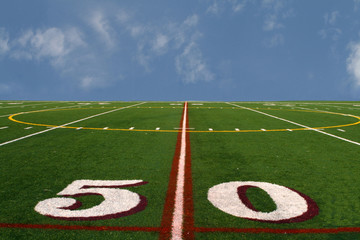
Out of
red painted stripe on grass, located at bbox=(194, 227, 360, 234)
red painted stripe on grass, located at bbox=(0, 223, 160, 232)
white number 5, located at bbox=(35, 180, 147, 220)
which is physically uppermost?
white number 5, located at bbox=(35, 180, 147, 220)

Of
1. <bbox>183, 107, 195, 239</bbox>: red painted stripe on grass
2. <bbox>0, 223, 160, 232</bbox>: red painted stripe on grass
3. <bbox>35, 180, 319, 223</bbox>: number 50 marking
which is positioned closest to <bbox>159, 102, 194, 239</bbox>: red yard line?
<bbox>183, 107, 195, 239</bbox>: red painted stripe on grass

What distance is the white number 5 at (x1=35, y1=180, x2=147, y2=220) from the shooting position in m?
4.06

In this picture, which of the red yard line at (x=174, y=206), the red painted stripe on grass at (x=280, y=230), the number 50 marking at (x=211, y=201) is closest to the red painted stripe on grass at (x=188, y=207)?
the red yard line at (x=174, y=206)

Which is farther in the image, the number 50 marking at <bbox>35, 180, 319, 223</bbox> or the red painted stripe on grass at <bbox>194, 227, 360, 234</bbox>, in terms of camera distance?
the number 50 marking at <bbox>35, 180, 319, 223</bbox>

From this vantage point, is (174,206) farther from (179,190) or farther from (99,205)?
(99,205)

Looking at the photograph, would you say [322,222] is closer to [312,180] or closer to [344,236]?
[344,236]

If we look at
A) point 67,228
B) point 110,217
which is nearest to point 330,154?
point 110,217

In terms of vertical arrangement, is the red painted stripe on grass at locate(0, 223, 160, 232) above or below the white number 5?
below

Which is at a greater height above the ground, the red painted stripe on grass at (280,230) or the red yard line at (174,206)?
the red yard line at (174,206)

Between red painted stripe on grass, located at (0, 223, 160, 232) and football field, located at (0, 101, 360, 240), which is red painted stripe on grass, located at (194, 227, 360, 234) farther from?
red painted stripe on grass, located at (0, 223, 160, 232)

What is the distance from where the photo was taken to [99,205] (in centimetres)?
437

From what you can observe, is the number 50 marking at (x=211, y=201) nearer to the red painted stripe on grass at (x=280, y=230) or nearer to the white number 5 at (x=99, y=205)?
the white number 5 at (x=99, y=205)

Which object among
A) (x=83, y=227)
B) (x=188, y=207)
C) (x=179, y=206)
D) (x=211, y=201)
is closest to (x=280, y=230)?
(x=211, y=201)

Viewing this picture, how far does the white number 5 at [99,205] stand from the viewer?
406cm
